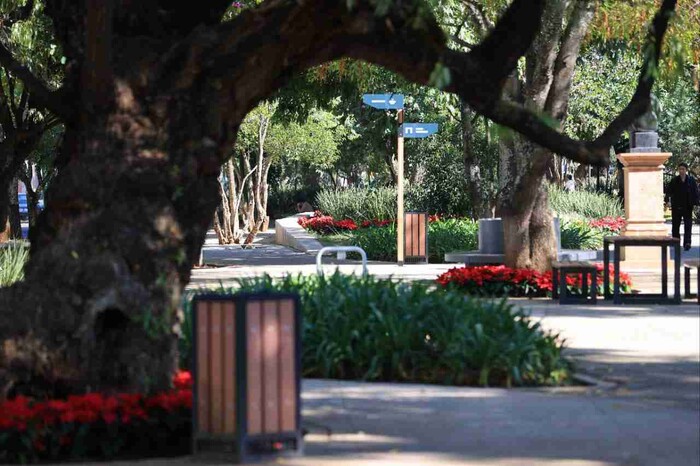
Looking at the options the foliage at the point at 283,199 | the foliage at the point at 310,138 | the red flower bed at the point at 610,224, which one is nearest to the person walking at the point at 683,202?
the red flower bed at the point at 610,224

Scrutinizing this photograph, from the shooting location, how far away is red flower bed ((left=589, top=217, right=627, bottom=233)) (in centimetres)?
3478

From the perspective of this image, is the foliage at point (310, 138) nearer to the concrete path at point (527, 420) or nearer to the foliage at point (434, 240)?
the foliage at point (434, 240)

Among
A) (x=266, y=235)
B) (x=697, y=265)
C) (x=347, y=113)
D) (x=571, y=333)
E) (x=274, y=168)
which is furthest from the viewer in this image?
(x=274, y=168)

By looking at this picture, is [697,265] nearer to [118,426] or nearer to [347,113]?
[118,426]

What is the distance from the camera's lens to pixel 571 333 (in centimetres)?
1423

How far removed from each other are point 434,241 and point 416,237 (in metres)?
1.68

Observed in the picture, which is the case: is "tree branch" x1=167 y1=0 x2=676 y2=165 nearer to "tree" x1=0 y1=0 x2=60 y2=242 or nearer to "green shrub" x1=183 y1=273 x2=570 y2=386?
"green shrub" x1=183 y1=273 x2=570 y2=386

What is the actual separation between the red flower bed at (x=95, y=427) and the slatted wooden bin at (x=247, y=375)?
39 centimetres

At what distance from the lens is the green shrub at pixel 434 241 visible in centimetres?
2991

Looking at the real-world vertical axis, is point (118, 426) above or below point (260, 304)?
below

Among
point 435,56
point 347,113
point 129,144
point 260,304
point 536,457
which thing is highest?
point 347,113

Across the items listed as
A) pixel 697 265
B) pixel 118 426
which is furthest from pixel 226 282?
pixel 118 426

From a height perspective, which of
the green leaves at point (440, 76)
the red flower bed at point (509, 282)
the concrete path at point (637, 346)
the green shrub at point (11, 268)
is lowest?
the concrete path at point (637, 346)

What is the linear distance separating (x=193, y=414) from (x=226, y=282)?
45.0ft
